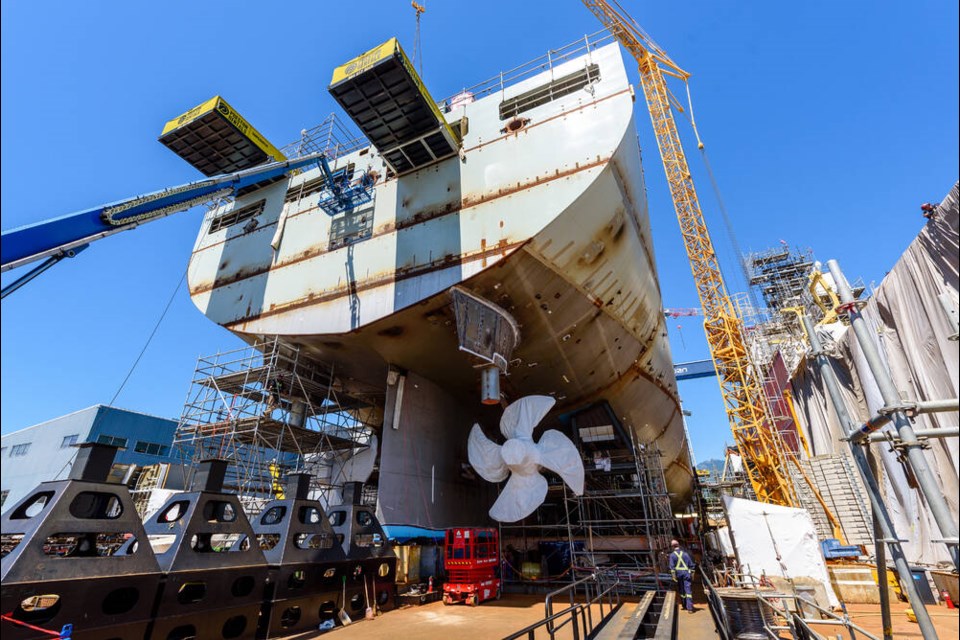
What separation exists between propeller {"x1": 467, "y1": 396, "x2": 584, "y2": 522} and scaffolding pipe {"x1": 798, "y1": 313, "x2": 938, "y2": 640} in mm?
10151

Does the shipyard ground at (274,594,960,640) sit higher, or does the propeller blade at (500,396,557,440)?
the propeller blade at (500,396,557,440)

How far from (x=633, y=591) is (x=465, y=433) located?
329 inches

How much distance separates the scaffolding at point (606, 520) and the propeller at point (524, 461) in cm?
92

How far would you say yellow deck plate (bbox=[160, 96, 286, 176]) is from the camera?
15.9 m

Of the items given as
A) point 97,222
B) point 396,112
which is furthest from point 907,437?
point 97,222

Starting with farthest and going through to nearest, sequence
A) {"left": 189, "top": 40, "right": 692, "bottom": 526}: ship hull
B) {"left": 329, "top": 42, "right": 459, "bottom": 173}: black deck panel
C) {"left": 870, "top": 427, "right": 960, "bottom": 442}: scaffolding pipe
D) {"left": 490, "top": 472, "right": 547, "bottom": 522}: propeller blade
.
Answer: {"left": 490, "top": 472, "right": 547, "bottom": 522}: propeller blade → {"left": 329, "top": 42, "right": 459, "bottom": 173}: black deck panel → {"left": 189, "top": 40, "right": 692, "bottom": 526}: ship hull → {"left": 870, "top": 427, "right": 960, "bottom": 442}: scaffolding pipe

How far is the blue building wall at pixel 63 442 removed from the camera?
2712 centimetres

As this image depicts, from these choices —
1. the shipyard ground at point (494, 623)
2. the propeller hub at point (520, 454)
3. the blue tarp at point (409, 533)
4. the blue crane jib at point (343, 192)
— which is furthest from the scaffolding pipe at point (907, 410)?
the blue crane jib at point (343, 192)

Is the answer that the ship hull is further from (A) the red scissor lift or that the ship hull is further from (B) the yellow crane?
(B) the yellow crane

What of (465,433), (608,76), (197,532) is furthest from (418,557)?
(608,76)

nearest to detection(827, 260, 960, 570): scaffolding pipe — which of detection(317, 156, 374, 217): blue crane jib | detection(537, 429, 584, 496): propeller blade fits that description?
detection(537, 429, 584, 496): propeller blade

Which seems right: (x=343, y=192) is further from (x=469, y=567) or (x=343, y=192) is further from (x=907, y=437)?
(x=907, y=437)

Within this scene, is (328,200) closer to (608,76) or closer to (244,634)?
(608,76)

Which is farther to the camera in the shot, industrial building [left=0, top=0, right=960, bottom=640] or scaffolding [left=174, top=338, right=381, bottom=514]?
scaffolding [left=174, top=338, right=381, bottom=514]
